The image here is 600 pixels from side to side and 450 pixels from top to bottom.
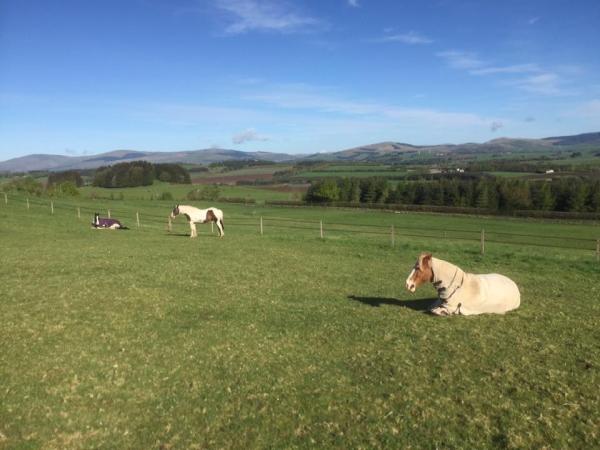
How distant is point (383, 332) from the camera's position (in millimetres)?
11258

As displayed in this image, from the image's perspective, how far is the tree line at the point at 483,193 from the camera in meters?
97.9

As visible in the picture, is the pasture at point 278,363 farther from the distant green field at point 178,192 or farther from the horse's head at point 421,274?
the distant green field at point 178,192

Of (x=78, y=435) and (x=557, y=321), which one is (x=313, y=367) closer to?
(x=78, y=435)

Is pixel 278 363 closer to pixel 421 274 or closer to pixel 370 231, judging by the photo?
pixel 421 274

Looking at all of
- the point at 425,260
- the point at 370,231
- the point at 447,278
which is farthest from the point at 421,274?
the point at 370,231

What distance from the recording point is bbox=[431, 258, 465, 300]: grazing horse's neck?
1248 cm

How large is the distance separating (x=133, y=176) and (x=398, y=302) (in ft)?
430

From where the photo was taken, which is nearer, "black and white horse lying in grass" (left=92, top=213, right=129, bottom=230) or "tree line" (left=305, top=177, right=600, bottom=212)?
"black and white horse lying in grass" (left=92, top=213, right=129, bottom=230)

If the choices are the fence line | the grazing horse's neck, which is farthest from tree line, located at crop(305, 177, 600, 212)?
the grazing horse's neck

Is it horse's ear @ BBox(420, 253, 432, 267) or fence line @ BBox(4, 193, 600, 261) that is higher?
horse's ear @ BBox(420, 253, 432, 267)

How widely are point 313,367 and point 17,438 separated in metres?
5.17

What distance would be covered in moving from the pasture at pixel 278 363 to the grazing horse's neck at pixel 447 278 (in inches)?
33.5

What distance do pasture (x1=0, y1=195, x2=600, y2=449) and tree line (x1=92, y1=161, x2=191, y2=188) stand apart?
399 ft

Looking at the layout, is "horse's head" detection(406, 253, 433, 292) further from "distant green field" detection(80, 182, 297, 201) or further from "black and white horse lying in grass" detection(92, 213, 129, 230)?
"distant green field" detection(80, 182, 297, 201)
